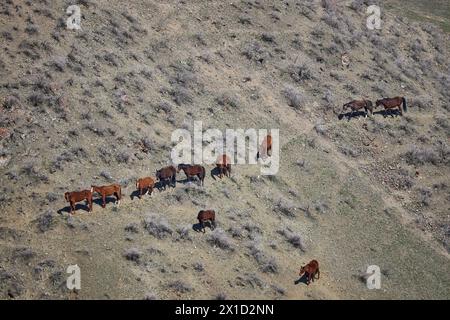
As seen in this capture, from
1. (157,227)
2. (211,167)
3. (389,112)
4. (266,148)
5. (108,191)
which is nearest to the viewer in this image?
(157,227)

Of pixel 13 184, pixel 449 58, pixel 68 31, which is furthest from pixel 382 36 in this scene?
pixel 13 184

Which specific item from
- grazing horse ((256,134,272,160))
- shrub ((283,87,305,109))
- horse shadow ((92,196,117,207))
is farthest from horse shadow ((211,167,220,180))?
shrub ((283,87,305,109))

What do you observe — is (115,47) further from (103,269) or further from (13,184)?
(103,269)

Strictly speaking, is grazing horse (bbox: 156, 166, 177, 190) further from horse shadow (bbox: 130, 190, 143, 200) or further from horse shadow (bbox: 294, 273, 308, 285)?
horse shadow (bbox: 294, 273, 308, 285)

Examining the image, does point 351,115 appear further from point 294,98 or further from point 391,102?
point 294,98

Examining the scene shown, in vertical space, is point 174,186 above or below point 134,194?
above

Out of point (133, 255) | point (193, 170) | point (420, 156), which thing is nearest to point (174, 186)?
point (193, 170)
